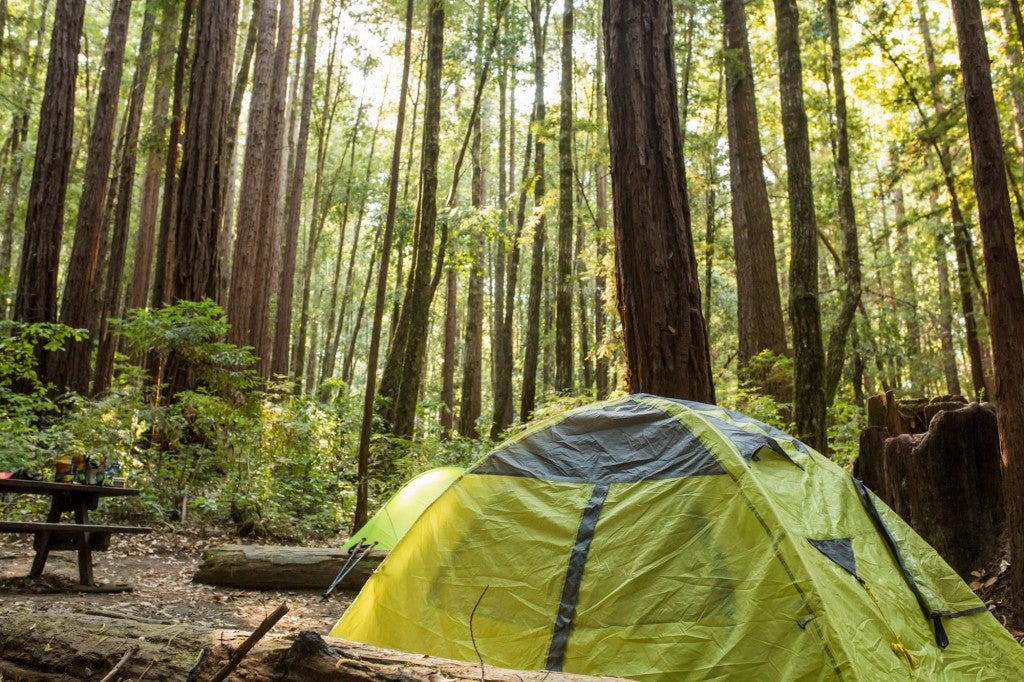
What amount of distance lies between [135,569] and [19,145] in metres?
20.0

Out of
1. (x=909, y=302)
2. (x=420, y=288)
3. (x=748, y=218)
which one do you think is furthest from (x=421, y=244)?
(x=909, y=302)

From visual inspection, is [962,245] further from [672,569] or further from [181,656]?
[181,656]

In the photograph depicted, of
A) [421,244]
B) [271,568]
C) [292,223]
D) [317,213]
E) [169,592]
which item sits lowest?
[169,592]

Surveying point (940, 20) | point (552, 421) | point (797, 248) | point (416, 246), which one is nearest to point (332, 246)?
point (416, 246)

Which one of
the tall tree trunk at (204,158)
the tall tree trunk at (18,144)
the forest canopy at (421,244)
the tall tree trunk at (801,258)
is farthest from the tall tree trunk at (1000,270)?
the tall tree trunk at (18,144)

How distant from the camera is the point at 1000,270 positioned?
17.9 feet

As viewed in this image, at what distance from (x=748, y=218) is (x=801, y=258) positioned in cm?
416

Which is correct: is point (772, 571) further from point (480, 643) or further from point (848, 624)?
point (480, 643)

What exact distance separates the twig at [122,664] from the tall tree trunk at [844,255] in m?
7.25

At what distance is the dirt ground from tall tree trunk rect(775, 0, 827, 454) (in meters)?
5.03

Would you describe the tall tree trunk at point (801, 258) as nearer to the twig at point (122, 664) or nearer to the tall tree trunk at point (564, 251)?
the tall tree trunk at point (564, 251)

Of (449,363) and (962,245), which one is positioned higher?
(962,245)

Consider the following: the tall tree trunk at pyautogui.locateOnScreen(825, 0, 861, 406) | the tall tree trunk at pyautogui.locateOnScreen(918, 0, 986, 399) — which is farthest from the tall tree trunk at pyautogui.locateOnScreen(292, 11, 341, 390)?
the tall tree trunk at pyautogui.locateOnScreen(918, 0, 986, 399)

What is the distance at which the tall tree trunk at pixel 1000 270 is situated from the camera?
5.00 meters
